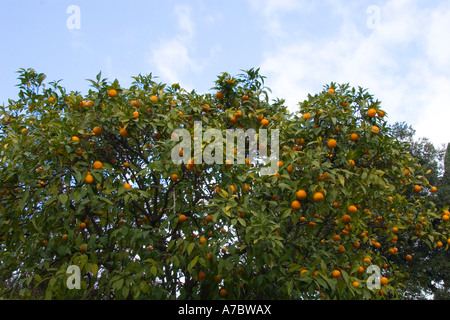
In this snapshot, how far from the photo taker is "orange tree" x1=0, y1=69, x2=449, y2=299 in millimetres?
2514

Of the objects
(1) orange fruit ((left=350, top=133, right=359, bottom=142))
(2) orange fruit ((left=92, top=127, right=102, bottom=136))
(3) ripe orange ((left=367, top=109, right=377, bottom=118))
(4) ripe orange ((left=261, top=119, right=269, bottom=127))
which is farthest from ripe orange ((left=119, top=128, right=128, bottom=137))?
(3) ripe orange ((left=367, top=109, right=377, bottom=118))

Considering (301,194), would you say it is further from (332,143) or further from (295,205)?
(332,143)

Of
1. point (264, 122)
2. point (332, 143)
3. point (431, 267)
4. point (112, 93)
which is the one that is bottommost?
point (431, 267)

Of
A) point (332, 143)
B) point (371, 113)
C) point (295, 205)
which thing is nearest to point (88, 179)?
point (295, 205)

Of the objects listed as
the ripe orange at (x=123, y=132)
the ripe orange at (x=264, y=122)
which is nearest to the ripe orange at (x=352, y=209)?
the ripe orange at (x=264, y=122)

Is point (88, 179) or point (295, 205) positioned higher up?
point (88, 179)

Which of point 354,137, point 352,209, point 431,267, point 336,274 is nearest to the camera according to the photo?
point 336,274

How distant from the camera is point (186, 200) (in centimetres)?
305

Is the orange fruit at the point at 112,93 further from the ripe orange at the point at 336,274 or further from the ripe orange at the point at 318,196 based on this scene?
the ripe orange at the point at 336,274

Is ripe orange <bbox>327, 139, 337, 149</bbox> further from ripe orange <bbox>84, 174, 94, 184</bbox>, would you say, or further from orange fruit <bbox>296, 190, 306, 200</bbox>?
ripe orange <bbox>84, 174, 94, 184</bbox>

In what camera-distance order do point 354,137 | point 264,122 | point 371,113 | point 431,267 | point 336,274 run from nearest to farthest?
point 336,274
point 354,137
point 371,113
point 264,122
point 431,267
